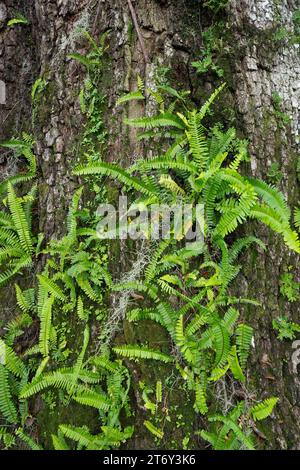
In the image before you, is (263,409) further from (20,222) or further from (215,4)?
(215,4)

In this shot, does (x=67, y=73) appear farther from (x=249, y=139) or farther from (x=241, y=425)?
(x=241, y=425)

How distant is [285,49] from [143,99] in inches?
45.7

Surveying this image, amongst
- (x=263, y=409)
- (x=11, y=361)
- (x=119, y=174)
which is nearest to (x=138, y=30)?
(x=119, y=174)

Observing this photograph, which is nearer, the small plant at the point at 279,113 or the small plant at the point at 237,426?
the small plant at the point at 237,426

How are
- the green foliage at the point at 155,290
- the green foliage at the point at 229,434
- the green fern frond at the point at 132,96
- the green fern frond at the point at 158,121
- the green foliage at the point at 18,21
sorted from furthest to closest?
the green foliage at the point at 18,21 < the green fern frond at the point at 132,96 < the green fern frond at the point at 158,121 < the green foliage at the point at 155,290 < the green foliage at the point at 229,434

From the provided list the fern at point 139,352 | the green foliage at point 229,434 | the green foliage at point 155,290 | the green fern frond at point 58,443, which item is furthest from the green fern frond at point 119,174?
the green fern frond at point 58,443

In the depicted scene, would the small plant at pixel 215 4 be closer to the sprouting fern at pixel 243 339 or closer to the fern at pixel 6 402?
the sprouting fern at pixel 243 339

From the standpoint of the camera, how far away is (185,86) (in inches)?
120

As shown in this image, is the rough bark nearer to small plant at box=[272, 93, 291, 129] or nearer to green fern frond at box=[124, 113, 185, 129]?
small plant at box=[272, 93, 291, 129]

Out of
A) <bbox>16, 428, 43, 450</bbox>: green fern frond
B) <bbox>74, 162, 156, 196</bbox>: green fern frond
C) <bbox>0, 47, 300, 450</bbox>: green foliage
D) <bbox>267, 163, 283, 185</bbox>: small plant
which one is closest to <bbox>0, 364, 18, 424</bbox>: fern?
<bbox>0, 47, 300, 450</bbox>: green foliage

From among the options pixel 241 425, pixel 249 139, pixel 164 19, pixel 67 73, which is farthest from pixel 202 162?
pixel 241 425

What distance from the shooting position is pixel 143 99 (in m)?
3.01

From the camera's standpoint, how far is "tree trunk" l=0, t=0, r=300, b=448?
283 cm

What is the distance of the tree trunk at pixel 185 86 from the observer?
2832 mm
